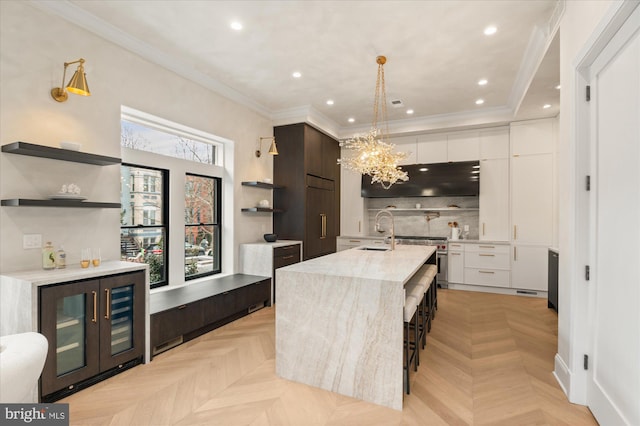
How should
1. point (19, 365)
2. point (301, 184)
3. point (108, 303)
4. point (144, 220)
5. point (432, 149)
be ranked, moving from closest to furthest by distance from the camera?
point (19, 365), point (108, 303), point (144, 220), point (301, 184), point (432, 149)

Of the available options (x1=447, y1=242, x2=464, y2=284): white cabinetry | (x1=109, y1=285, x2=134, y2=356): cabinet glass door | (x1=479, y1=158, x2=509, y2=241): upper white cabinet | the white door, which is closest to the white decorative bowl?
(x1=109, y1=285, x2=134, y2=356): cabinet glass door

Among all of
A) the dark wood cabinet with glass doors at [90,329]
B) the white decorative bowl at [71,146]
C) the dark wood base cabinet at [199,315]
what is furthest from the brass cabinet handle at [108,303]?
the white decorative bowl at [71,146]

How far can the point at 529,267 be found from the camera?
5207 mm

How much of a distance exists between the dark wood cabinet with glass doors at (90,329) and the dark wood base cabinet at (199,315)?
0.73ft

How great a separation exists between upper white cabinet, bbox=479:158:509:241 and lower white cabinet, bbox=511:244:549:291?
0.33m

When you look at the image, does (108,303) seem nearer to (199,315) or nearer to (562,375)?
(199,315)

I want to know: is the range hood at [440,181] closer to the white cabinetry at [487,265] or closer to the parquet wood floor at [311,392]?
the white cabinetry at [487,265]

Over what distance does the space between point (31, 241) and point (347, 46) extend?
3.37m

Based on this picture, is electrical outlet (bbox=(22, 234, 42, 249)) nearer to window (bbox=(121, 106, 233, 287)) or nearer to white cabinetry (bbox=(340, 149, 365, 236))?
window (bbox=(121, 106, 233, 287))

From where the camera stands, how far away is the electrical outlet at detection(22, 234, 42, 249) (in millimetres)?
2496

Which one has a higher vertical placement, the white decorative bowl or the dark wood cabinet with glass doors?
the white decorative bowl

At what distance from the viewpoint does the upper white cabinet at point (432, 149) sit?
600 cm

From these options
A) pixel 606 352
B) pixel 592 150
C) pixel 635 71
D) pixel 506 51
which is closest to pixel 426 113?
pixel 506 51

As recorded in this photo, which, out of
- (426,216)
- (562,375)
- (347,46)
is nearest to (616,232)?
(562,375)
